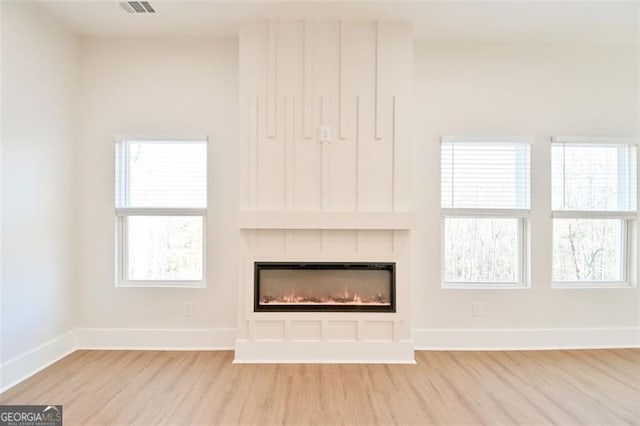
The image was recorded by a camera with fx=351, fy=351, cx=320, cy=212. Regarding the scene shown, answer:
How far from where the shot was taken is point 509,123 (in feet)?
11.4

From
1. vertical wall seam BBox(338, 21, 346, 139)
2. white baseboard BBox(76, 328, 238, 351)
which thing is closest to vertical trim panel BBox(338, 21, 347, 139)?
vertical wall seam BBox(338, 21, 346, 139)

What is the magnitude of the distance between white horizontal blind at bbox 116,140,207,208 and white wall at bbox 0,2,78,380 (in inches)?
22.1

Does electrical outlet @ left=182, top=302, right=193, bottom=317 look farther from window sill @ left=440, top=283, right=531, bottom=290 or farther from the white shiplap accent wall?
window sill @ left=440, top=283, right=531, bottom=290

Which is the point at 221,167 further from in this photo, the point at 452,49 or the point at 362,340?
the point at 452,49

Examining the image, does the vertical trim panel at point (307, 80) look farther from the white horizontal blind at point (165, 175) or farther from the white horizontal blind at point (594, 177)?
the white horizontal blind at point (594, 177)

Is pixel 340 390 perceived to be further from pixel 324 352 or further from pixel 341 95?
pixel 341 95

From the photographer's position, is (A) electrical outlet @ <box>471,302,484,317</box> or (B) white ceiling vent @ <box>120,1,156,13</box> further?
(A) electrical outlet @ <box>471,302,484,317</box>

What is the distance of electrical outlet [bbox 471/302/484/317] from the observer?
136 inches

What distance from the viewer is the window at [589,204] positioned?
11.6ft

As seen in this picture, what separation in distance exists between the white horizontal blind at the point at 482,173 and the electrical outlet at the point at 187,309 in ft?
8.82

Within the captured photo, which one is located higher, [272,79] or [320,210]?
[272,79]

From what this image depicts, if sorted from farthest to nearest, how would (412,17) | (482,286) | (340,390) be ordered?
(482,286) < (412,17) < (340,390)

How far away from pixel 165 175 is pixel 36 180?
3.26 ft

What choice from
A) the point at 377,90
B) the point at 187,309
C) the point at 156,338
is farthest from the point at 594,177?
the point at 156,338
